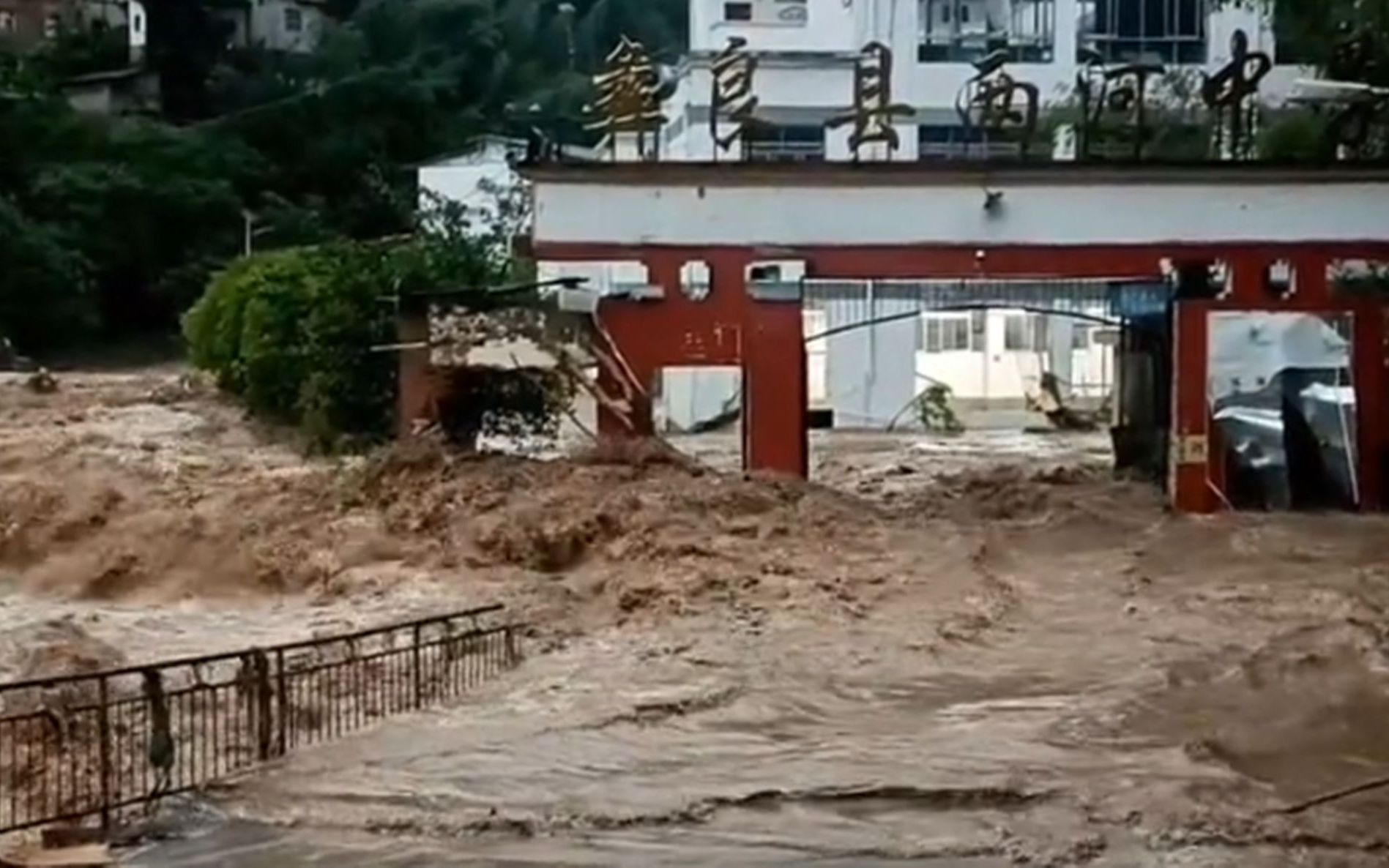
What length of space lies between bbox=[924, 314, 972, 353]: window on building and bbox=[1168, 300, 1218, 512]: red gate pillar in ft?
54.5

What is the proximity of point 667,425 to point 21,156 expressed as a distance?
15545 mm

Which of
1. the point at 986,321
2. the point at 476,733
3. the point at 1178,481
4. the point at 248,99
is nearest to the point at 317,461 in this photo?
the point at 1178,481

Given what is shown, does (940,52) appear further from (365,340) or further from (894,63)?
(365,340)

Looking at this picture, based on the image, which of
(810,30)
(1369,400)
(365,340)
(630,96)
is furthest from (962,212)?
(810,30)

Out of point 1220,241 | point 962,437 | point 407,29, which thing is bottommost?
point 962,437

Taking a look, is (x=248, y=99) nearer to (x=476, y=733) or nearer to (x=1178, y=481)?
(x=1178, y=481)

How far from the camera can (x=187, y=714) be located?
12.2 m

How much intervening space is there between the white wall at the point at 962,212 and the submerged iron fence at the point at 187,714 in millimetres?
10014

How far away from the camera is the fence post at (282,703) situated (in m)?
12.0

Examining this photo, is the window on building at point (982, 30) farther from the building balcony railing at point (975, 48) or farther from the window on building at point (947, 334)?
the window on building at point (947, 334)

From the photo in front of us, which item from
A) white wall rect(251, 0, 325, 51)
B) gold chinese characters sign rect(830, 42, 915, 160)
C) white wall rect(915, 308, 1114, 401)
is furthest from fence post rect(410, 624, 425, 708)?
white wall rect(251, 0, 325, 51)

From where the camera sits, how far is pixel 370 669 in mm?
14680

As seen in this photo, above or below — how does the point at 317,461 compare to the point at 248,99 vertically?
below

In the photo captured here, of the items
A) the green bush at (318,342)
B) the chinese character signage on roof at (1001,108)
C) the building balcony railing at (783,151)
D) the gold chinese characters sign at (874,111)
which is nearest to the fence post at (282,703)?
the building balcony railing at (783,151)
